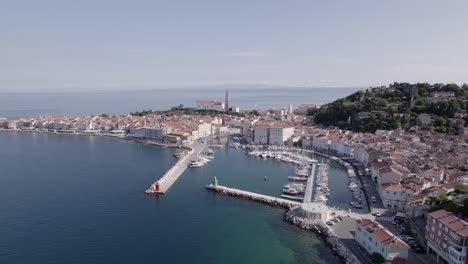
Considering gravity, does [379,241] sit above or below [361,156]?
below

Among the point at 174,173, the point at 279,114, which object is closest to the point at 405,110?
the point at 279,114

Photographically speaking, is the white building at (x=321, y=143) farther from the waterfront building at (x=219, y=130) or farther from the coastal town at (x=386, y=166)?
the waterfront building at (x=219, y=130)

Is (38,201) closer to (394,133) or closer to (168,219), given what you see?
(168,219)

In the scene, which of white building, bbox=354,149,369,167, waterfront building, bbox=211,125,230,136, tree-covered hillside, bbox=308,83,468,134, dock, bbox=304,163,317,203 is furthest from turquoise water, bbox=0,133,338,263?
tree-covered hillside, bbox=308,83,468,134

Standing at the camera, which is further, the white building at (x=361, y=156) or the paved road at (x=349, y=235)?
the white building at (x=361, y=156)

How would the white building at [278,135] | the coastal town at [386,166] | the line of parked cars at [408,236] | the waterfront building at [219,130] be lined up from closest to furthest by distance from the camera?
1. the coastal town at [386,166]
2. the line of parked cars at [408,236]
3. the white building at [278,135]
4. the waterfront building at [219,130]

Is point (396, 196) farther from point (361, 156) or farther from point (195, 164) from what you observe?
point (195, 164)

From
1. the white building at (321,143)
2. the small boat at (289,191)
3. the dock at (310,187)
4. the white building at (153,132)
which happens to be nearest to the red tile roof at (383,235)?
the dock at (310,187)
